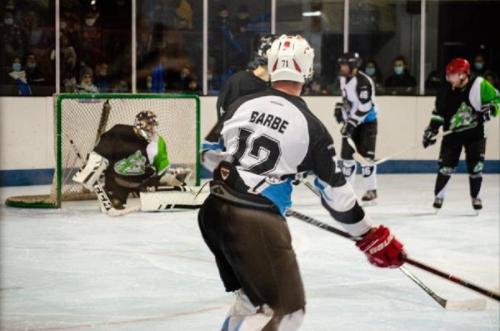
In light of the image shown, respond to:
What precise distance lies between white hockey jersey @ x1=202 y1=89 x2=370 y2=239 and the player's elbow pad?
Result: 5.11 metres

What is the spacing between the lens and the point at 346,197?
2859 mm

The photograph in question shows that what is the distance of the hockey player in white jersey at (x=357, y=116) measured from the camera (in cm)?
840

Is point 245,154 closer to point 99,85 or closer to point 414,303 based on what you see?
point 414,303

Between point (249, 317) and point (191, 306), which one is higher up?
point (249, 317)

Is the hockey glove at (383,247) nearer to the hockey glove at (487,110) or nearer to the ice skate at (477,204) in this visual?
the hockey glove at (487,110)

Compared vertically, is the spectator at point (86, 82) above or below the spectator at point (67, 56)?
below

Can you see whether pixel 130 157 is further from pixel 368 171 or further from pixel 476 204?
pixel 476 204

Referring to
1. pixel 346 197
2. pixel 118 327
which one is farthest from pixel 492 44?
pixel 346 197

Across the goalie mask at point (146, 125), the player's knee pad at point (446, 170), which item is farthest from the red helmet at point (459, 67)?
the goalie mask at point (146, 125)

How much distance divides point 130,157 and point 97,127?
565 millimetres

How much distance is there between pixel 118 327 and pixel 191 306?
515 mm

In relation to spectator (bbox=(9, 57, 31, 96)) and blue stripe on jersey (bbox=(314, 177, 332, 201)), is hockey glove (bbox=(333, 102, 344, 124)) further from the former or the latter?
blue stripe on jersey (bbox=(314, 177, 332, 201))

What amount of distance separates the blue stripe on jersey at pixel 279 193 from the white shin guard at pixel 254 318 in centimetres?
29

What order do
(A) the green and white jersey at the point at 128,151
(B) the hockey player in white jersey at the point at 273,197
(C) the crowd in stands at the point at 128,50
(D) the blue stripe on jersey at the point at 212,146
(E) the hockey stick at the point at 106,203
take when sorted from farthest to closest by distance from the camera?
(C) the crowd in stands at the point at 128,50, (A) the green and white jersey at the point at 128,151, (E) the hockey stick at the point at 106,203, (D) the blue stripe on jersey at the point at 212,146, (B) the hockey player in white jersey at the point at 273,197
